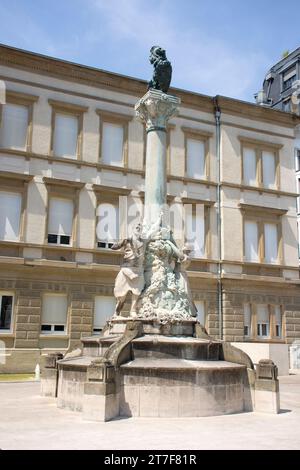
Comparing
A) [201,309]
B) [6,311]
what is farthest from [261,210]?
[6,311]

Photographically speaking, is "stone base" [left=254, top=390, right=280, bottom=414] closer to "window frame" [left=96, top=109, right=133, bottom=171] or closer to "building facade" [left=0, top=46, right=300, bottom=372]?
"building facade" [left=0, top=46, right=300, bottom=372]

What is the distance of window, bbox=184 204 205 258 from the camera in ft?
95.0

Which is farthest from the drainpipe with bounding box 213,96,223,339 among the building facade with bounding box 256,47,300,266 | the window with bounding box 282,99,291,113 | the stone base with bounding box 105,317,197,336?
the window with bounding box 282,99,291,113

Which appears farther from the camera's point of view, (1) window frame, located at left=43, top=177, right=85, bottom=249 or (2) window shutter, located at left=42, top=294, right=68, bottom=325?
(1) window frame, located at left=43, top=177, right=85, bottom=249

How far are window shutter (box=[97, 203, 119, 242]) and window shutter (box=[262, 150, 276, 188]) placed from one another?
34.0 ft

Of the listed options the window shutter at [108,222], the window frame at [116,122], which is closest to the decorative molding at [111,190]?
the window shutter at [108,222]

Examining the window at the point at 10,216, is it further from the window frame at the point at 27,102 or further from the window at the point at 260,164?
the window at the point at 260,164

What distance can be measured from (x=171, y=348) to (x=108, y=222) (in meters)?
16.2

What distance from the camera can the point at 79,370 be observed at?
11016 mm

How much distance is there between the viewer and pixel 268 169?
106 ft

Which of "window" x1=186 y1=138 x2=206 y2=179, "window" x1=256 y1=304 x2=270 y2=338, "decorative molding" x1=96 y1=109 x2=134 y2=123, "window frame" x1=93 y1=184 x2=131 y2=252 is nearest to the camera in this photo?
"window frame" x1=93 y1=184 x2=131 y2=252

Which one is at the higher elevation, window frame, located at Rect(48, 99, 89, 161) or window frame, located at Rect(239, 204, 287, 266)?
window frame, located at Rect(48, 99, 89, 161)

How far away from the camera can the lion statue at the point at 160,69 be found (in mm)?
14734

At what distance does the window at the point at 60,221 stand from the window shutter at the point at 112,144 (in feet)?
11.1
